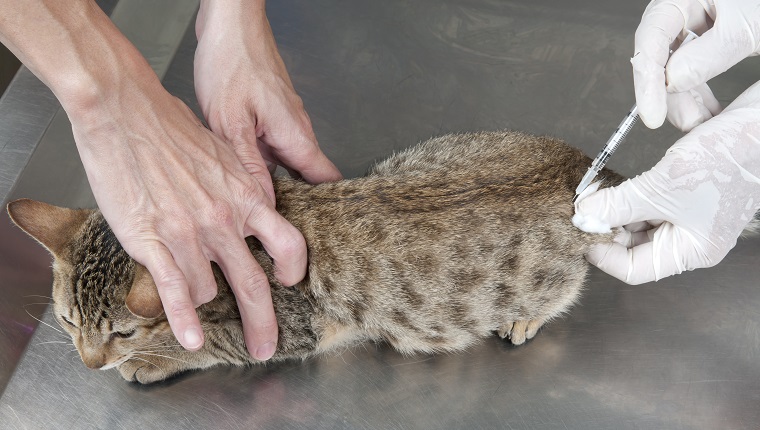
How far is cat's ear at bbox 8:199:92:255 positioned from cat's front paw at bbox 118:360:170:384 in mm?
305

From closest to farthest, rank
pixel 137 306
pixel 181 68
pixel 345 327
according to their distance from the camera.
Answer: pixel 137 306 < pixel 345 327 < pixel 181 68

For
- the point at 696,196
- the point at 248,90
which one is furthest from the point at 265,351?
the point at 696,196

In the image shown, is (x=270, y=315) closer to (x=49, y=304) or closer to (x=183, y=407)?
(x=183, y=407)

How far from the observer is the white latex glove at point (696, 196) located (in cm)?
146

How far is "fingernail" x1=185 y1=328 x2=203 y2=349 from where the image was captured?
1.39 meters

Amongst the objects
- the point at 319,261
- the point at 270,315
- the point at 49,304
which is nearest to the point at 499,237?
the point at 319,261

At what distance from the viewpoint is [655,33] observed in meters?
1.50

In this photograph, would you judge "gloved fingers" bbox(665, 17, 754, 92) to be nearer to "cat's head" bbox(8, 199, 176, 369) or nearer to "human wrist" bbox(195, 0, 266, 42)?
"human wrist" bbox(195, 0, 266, 42)

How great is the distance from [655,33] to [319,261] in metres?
0.85

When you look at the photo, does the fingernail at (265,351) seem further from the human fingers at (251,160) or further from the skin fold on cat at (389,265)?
the human fingers at (251,160)

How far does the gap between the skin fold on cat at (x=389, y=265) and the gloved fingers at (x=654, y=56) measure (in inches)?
9.1

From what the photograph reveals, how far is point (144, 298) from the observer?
4.49 ft

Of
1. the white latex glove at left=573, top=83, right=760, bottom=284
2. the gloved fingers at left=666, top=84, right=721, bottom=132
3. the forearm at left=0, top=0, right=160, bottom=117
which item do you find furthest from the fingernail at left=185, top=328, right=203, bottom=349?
the gloved fingers at left=666, top=84, right=721, bottom=132

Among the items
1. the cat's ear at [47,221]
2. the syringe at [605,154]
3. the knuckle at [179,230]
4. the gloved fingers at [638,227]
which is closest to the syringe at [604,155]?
the syringe at [605,154]
